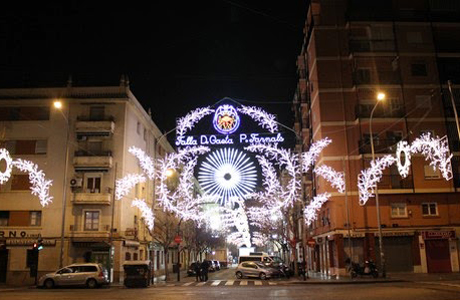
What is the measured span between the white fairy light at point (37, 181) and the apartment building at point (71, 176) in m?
0.60

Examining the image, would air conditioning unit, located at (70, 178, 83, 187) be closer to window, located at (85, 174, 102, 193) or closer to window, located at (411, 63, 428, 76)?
window, located at (85, 174, 102, 193)

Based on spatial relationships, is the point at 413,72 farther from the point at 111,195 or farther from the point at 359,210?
the point at 111,195

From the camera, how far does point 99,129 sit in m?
41.7

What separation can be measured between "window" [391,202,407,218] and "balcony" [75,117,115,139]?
25108 mm

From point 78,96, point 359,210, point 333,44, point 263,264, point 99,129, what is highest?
point 333,44

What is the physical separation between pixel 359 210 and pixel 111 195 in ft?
69.2

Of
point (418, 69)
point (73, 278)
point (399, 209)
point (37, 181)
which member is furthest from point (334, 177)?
Answer: point (37, 181)

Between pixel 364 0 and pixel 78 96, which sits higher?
pixel 364 0

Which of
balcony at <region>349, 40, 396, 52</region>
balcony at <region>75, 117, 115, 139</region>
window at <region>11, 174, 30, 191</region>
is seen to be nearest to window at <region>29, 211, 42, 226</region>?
window at <region>11, 174, 30, 191</region>

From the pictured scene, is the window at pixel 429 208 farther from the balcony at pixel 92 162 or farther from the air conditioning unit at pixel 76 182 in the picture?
the air conditioning unit at pixel 76 182

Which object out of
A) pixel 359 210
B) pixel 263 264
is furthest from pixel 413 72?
pixel 263 264

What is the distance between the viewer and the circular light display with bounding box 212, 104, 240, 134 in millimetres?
35656

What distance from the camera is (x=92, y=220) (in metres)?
40.6

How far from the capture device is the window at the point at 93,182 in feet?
135
